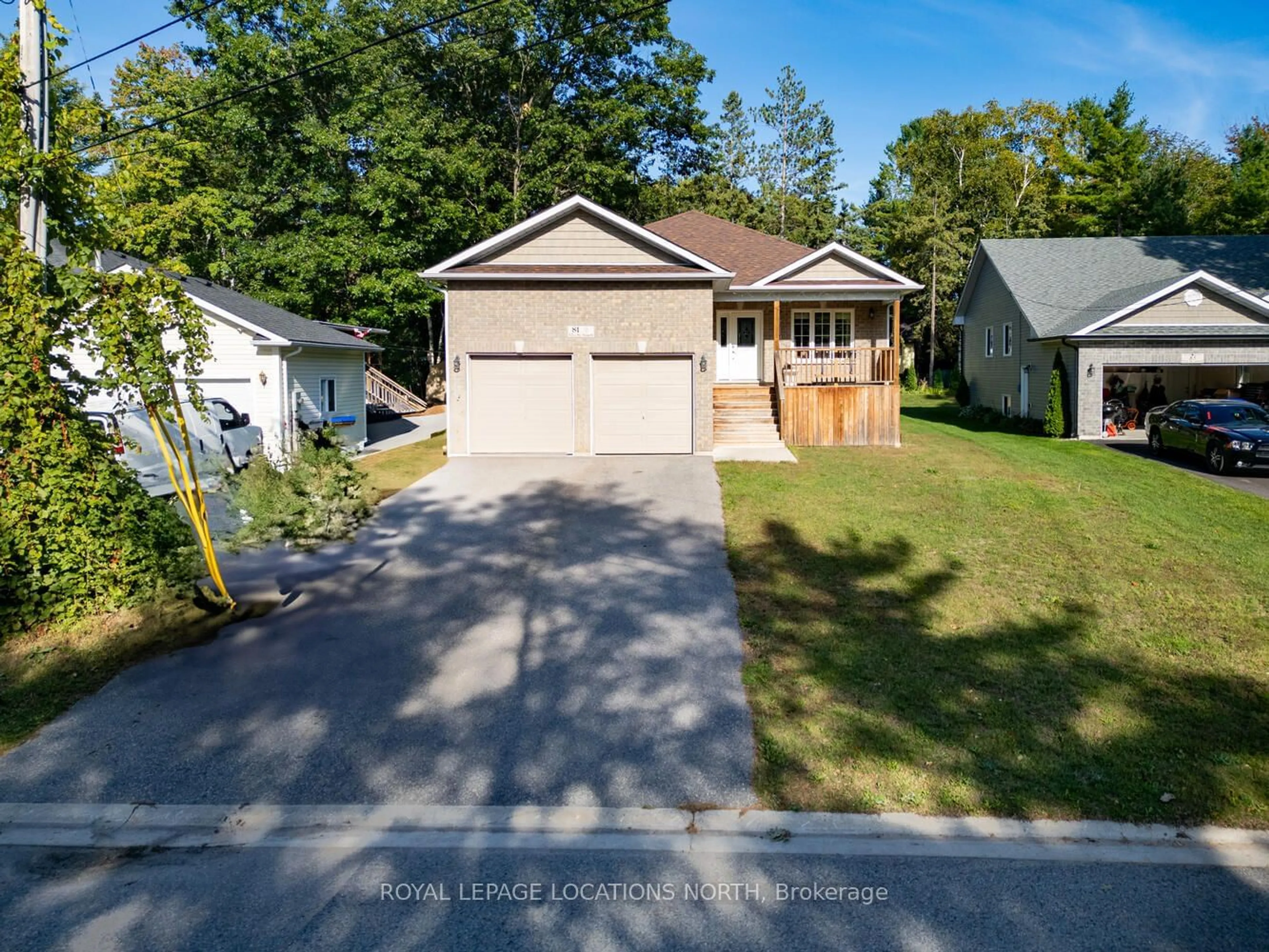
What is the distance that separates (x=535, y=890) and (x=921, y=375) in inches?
1909

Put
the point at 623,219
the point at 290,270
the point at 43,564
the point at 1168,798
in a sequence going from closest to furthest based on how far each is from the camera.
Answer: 1. the point at 1168,798
2. the point at 43,564
3. the point at 623,219
4. the point at 290,270

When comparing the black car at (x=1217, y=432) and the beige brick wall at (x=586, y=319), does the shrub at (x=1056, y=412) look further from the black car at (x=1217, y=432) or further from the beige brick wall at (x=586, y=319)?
the beige brick wall at (x=586, y=319)

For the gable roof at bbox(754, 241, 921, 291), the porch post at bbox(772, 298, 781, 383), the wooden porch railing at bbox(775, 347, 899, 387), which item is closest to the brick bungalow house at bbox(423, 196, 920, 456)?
the wooden porch railing at bbox(775, 347, 899, 387)

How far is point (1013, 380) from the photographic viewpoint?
2728cm

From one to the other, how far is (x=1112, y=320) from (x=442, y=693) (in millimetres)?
21069

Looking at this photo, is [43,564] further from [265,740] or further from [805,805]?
[805,805]

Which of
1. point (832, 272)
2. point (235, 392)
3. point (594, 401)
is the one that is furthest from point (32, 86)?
point (832, 272)

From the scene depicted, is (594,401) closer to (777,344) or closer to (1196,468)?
(777,344)

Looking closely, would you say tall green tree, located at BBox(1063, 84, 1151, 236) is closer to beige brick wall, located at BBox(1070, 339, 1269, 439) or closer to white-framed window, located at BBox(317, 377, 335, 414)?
beige brick wall, located at BBox(1070, 339, 1269, 439)

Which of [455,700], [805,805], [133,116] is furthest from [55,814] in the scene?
[133,116]

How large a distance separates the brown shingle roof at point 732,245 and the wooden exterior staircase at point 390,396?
12.5 meters

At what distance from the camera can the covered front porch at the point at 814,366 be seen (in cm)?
2002

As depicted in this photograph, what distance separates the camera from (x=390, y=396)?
33.4m

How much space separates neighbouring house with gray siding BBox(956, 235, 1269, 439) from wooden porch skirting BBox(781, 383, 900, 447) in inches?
240
